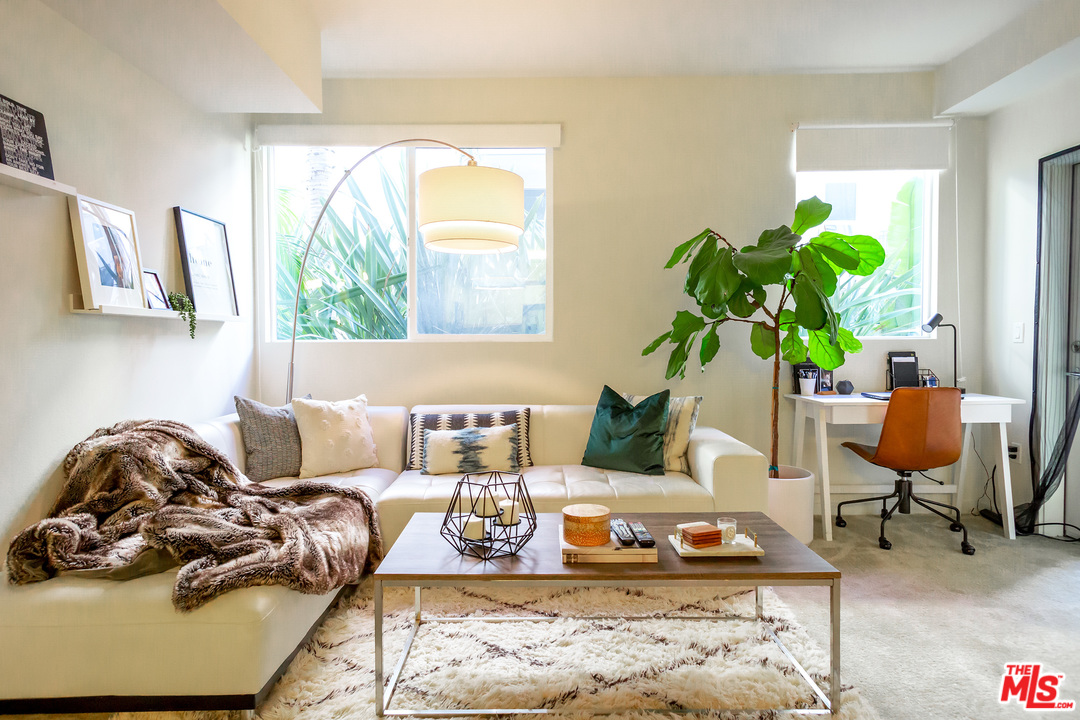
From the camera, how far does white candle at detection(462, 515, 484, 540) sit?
192cm

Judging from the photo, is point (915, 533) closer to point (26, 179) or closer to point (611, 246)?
point (611, 246)

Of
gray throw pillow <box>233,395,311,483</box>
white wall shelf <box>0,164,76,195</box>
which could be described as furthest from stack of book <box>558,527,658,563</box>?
white wall shelf <box>0,164,76,195</box>

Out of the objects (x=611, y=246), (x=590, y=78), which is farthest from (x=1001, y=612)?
(x=590, y=78)

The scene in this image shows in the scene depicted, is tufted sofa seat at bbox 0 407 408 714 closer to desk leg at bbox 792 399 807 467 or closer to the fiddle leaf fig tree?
the fiddle leaf fig tree

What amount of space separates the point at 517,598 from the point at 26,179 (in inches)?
89.4

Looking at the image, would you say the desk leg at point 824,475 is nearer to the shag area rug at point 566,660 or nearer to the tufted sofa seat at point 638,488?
the tufted sofa seat at point 638,488

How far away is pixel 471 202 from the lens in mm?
2180

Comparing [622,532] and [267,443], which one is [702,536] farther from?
[267,443]

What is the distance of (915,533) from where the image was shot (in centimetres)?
346

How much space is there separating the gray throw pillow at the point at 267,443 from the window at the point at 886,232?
330 centimetres

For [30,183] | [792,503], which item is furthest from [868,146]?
[30,183]

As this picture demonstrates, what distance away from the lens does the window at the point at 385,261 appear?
390 cm

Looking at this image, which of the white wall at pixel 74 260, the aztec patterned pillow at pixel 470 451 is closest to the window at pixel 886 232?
the aztec patterned pillow at pixel 470 451

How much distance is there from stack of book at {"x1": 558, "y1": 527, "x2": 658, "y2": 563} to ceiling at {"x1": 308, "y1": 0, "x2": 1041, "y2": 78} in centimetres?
253
